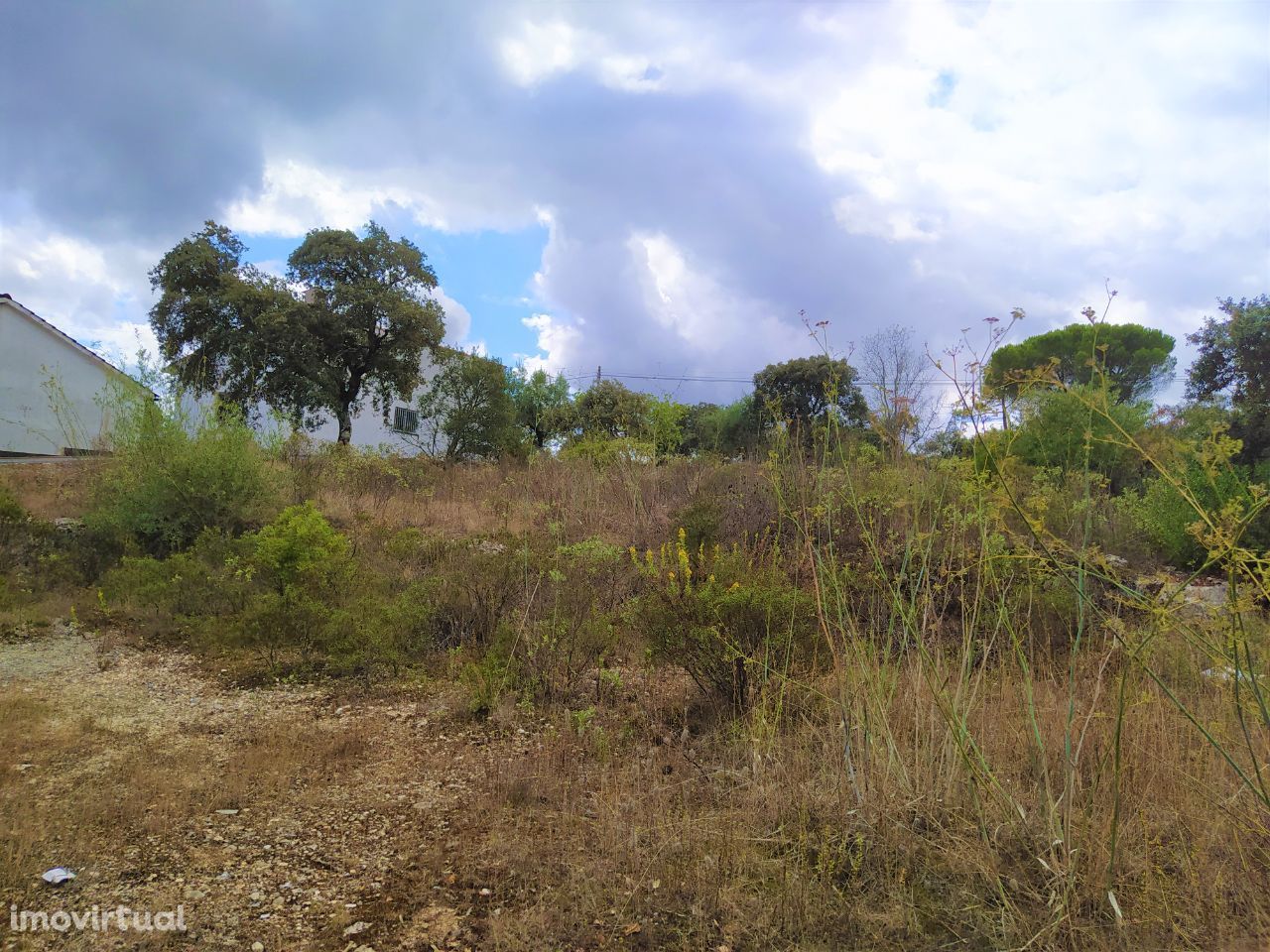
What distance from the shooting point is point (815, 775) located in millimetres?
2621

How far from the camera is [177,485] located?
23.4 feet

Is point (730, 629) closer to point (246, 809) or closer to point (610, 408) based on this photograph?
point (246, 809)

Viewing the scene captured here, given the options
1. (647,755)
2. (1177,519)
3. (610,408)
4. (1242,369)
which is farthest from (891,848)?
(610,408)

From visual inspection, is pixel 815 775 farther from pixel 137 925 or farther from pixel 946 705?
pixel 137 925

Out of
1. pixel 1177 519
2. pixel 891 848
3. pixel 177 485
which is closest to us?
pixel 891 848

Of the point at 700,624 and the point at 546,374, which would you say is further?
the point at 546,374

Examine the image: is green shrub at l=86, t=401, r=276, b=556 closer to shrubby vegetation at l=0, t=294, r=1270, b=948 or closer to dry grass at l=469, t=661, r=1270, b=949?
shrubby vegetation at l=0, t=294, r=1270, b=948

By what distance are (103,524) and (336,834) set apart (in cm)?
642

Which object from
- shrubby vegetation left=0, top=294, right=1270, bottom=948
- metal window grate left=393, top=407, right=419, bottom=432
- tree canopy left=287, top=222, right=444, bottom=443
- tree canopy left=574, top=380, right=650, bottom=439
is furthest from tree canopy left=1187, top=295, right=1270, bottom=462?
metal window grate left=393, top=407, right=419, bottom=432

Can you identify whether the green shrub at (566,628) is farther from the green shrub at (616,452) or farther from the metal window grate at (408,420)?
the metal window grate at (408,420)

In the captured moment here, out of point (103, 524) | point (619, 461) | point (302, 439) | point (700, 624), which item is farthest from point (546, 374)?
point (700, 624)

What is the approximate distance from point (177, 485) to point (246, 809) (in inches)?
219

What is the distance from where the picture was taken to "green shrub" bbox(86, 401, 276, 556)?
7203 millimetres

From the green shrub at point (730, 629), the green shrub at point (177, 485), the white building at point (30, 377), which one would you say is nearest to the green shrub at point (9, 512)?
the green shrub at point (177, 485)
